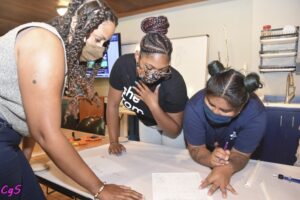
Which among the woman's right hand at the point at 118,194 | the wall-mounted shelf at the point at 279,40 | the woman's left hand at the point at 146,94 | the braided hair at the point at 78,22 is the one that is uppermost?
the wall-mounted shelf at the point at 279,40

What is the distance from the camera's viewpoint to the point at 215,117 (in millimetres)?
1201

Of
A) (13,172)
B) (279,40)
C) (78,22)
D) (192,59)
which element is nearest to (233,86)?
(78,22)

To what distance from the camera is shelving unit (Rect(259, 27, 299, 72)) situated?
2.58 meters

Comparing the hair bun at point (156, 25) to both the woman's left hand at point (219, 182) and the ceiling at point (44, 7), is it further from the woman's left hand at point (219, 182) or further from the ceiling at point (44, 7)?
the ceiling at point (44, 7)

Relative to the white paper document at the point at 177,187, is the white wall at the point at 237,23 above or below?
above

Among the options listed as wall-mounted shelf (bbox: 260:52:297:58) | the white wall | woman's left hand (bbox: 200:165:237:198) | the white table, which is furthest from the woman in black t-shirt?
the white wall

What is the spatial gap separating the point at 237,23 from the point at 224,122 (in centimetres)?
226

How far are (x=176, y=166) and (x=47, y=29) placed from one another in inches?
32.3

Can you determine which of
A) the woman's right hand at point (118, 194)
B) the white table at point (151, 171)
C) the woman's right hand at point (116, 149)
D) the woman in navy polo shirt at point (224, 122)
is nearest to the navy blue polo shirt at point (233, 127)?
the woman in navy polo shirt at point (224, 122)

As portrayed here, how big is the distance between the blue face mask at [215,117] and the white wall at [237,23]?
75.6 inches

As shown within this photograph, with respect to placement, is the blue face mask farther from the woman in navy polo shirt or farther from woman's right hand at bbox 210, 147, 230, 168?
woman's right hand at bbox 210, 147, 230, 168

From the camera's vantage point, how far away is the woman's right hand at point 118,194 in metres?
0.84

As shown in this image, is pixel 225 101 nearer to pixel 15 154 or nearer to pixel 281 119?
pixel 15 154

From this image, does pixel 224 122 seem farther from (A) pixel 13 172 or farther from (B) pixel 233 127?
(A) pixel 13 172
